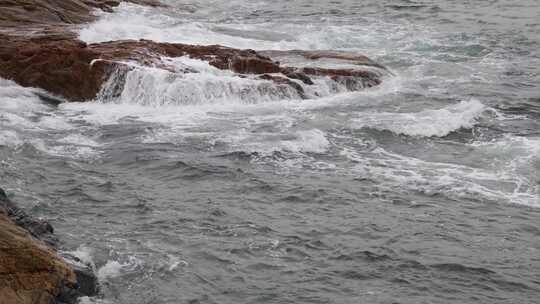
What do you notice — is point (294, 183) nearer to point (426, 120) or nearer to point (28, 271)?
point (426, 120)

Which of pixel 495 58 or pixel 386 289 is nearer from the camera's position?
pixel 386 289

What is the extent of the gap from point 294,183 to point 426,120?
5.71 metres

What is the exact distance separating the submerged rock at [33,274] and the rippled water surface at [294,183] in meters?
0.65

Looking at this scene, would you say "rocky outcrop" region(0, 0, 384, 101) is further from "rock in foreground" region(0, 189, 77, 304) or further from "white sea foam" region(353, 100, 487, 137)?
"rock in foreground" region(0, 189, 77, 304)

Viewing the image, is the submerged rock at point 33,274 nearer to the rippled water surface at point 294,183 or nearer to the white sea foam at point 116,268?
the white sea foam at point 116,268

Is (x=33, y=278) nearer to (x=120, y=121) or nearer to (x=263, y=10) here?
(x=120, y=121)

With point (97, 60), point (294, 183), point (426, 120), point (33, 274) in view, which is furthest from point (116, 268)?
point (97, 60)

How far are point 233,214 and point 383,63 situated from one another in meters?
13.7

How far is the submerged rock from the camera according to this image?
9008mm

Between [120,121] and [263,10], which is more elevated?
[263,10]

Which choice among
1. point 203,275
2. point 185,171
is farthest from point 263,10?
point 203,275

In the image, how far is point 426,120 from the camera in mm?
19562

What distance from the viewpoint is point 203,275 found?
37.6 ft

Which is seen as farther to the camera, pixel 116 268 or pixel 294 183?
pixel 294 183
